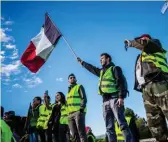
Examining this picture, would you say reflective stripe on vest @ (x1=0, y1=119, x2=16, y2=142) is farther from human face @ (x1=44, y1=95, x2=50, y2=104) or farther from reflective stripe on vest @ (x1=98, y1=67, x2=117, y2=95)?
human face @ (x1=44, y1=95, x2=50, y2=104)

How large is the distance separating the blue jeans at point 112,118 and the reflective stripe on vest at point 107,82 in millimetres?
262

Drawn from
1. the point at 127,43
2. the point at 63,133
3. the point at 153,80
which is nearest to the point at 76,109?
the point at 63,133

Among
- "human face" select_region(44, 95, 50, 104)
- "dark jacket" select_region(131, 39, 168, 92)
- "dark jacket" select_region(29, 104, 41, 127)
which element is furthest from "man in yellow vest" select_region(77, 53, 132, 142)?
"dark jacket" select_region(29, 104, 41, 127)

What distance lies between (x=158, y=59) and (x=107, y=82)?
5.84 feet

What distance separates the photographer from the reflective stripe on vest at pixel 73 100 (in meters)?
8.97

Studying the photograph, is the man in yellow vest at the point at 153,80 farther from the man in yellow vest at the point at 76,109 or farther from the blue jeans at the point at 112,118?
the man in yellow vest at the point at 76,109

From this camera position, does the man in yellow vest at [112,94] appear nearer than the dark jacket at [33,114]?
Yes

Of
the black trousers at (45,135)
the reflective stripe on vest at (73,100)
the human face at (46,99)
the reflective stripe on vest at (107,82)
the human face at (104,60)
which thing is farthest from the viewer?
the human face at (46,99)

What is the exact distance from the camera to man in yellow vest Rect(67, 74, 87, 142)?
851 centimetres

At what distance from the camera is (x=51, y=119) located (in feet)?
33.9

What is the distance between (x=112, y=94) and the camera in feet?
24.2

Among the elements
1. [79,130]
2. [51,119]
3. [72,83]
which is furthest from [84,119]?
[51,119]

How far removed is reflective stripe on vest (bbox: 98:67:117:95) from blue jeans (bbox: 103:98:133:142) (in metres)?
0.26

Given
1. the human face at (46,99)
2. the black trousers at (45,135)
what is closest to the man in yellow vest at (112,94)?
the black trousers at (45,135)
